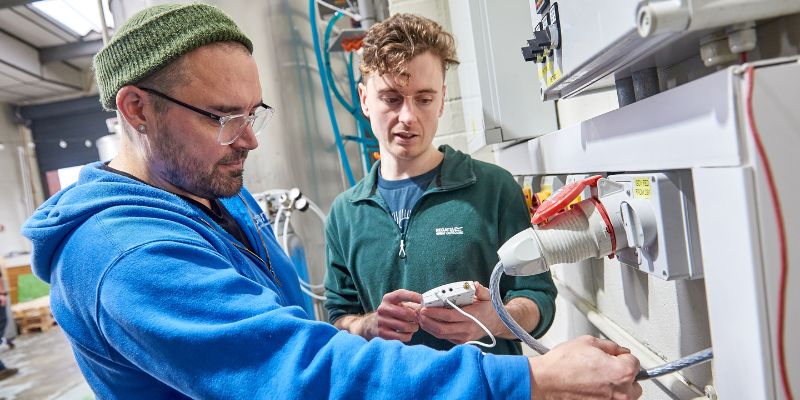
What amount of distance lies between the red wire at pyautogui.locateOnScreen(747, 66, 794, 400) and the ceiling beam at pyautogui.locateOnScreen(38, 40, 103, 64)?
6.89 m

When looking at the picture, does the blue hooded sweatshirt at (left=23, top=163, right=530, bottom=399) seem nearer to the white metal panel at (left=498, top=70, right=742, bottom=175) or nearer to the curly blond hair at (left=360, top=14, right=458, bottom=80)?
the white metal panel at (left=498, top=70, right=742, bottom=175)

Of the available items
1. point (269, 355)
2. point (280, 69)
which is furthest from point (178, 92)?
point (280, 69)

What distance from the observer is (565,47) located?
638mm

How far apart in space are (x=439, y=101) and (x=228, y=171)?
1.62 ft

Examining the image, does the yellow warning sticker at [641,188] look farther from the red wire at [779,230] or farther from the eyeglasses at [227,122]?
the eyeglasses at [227,122]

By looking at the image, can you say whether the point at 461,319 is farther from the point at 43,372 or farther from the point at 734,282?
the point at 43,372

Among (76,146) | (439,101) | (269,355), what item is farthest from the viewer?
(76,146)

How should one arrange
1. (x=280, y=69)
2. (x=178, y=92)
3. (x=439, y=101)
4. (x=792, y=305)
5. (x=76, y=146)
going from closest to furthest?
(x=792, y=305) → (x=178, y=92) → (x=439, y=101) → (x=280, y=69) → (x=76, y=146)

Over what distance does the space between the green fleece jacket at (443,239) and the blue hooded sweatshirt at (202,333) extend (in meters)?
0.43

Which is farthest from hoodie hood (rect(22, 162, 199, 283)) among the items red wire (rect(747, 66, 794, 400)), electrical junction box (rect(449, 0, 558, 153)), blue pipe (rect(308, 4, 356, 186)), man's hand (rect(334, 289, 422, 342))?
blue pipe (rect(308, 4, 356, 186))

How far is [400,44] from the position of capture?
1.08 metres

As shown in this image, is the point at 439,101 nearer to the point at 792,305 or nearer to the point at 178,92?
the point at 178,92

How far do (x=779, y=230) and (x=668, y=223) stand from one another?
0.17 meters

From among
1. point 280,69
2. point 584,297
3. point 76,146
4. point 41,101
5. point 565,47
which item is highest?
point 41,101
